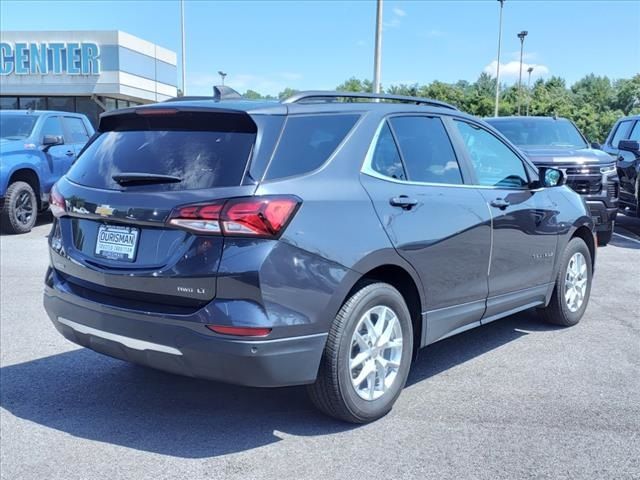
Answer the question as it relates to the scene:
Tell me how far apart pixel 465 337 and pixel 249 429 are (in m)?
2.43

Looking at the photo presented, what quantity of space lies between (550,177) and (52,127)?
31.2 feet

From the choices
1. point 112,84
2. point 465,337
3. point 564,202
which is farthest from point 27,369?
point 112,84

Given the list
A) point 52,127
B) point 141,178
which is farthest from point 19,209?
point 141,178

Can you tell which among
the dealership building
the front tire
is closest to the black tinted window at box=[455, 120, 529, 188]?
the front tire

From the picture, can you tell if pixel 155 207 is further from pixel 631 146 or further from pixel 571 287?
pixel 631 146

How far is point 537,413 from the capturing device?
12.8 ft

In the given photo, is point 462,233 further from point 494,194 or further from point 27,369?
point 27,369

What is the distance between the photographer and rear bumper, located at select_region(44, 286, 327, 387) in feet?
10.4

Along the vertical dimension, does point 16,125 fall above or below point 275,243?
above

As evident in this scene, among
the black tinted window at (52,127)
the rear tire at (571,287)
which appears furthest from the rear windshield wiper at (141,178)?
the black tinted window at (52,127)

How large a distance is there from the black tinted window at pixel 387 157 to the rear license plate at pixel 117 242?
4.62 ft

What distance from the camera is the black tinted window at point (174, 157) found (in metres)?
3.31

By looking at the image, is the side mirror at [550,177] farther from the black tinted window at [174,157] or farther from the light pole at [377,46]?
the light pole at [377,46]

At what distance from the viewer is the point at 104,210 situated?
11.6ft
